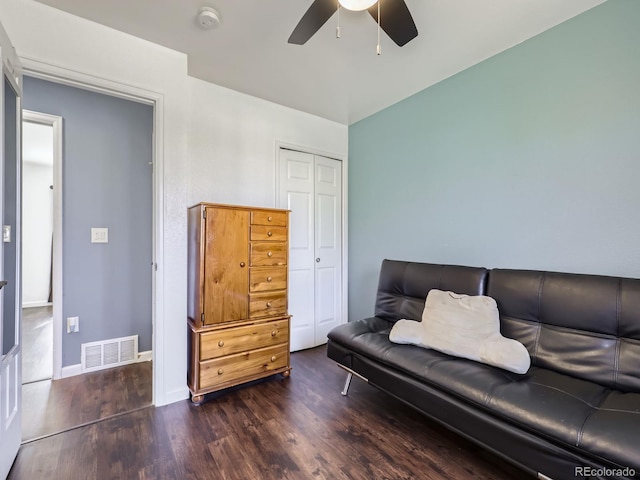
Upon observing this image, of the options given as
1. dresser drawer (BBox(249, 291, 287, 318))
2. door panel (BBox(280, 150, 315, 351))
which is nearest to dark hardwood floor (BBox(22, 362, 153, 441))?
dresser drawer (BBox(249, 291, 287, 318))

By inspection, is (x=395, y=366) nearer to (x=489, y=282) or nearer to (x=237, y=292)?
(x=489, y=282)

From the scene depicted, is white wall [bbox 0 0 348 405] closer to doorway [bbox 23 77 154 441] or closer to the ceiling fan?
doorway [bbox 23 77 154 441]

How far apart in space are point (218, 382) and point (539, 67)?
306 cm

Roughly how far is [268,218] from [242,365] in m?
1.14

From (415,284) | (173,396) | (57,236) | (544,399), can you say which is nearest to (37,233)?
(57,236)

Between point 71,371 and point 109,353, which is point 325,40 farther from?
Answer: point 71,371

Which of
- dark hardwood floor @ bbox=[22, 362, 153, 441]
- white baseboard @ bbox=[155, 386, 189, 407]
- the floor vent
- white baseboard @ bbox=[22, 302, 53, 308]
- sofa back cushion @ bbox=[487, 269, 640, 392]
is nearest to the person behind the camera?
sofa back cushion @ bbox=[487, 269, 640, 392]

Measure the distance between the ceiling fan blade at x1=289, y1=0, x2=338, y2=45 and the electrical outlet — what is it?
2.74m

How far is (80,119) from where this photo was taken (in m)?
2.62

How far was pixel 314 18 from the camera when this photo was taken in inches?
58.0

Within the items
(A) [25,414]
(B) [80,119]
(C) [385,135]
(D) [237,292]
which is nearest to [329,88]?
(C) [385,135]

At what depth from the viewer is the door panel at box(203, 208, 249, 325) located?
2184 mm

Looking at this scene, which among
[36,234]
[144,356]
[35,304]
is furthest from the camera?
[36,234]

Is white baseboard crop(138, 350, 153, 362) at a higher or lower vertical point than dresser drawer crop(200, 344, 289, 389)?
lower
